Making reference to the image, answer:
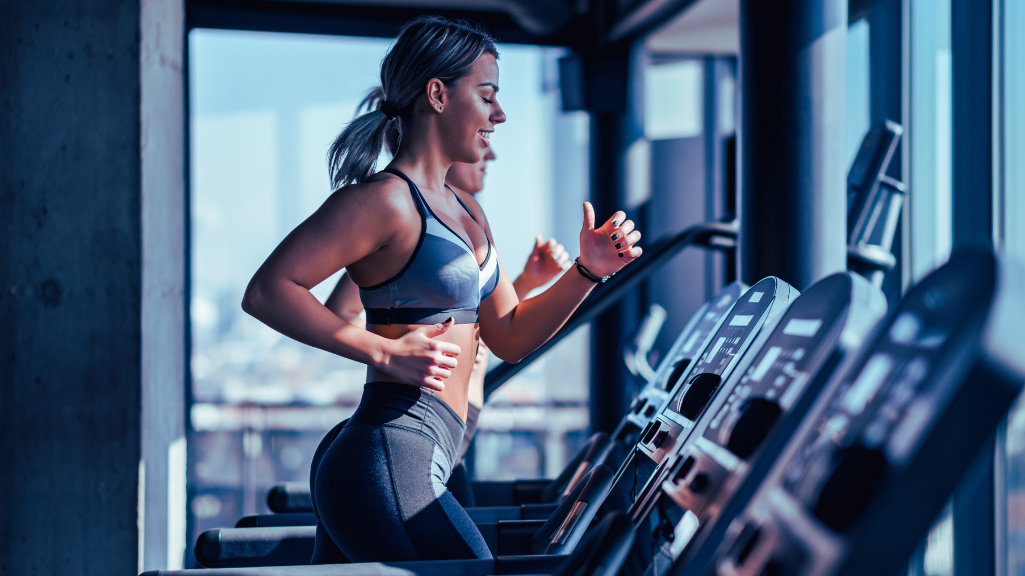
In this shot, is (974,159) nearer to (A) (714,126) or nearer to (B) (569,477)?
(B) (569,477)

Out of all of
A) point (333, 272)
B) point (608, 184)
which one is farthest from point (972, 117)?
point (333, 272)

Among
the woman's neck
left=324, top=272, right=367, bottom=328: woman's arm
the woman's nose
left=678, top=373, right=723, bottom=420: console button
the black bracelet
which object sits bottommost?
left=678, top=373, right=723, bottom=420: console button

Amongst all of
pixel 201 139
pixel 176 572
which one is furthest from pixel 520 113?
pixel 176 572

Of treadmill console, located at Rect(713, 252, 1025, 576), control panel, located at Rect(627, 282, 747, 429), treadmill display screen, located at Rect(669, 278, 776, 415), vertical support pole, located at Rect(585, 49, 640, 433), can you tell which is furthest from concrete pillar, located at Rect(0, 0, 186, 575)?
vertical support pole, located at Rect(585, 49, 640, 433)

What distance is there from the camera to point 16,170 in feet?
6.73

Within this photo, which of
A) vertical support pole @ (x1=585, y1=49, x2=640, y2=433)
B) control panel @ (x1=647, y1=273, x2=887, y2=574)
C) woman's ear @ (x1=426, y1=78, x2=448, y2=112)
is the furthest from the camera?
vertical support pole @ (x1=585, y1=49, x2=640, y2=433)

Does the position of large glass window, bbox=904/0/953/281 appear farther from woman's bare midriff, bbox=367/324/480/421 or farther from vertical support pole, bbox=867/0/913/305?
woman's bare midriff, bbox=367/324/480/421

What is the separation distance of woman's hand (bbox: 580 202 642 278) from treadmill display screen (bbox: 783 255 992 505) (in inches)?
32.4

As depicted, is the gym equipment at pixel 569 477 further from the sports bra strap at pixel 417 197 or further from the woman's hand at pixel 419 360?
the sports bra strap at pixel 417 197

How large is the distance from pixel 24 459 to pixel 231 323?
4344 mm

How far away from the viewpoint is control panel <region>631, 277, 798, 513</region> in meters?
1.23

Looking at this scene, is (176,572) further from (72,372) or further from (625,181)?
(625,181)

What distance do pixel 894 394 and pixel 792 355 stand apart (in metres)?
0.29

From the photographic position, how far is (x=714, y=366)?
4.59 ft
